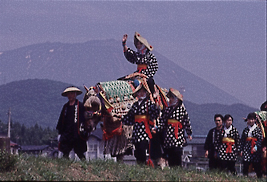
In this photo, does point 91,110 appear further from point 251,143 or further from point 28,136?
point 28,136

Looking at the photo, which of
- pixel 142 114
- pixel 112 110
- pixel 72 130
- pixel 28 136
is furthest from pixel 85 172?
pixel 28 136

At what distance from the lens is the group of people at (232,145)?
14648mm

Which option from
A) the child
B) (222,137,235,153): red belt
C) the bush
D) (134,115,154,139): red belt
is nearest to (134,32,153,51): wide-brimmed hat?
(134,115,154,139): red belt

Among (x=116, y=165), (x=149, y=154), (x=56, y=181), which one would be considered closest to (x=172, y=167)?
(x=149, y=154)

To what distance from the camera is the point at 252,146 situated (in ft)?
51.1

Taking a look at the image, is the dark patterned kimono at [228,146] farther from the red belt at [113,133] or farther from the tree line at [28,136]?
the tree line at [28,136]

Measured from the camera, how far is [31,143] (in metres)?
78.2

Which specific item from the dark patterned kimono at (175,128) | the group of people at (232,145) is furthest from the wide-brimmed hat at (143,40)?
the group of people at (232,145)

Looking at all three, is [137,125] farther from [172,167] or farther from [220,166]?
[220,166]

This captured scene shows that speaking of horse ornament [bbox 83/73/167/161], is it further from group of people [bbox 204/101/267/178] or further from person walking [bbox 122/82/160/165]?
group of people [bbox 204/101/267/178]

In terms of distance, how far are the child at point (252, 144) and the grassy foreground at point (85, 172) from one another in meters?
3.15

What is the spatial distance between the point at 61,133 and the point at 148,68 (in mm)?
3257

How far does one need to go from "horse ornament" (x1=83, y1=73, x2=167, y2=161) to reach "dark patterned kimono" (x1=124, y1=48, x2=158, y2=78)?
768 millimetres

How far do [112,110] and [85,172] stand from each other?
2.91 meters
